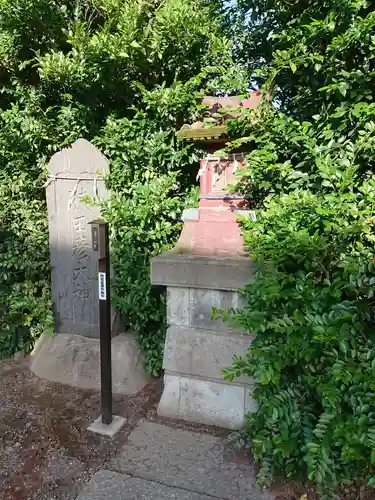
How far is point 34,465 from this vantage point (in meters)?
2.47

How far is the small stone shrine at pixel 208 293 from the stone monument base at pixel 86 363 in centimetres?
63

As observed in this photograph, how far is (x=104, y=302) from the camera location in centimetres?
269

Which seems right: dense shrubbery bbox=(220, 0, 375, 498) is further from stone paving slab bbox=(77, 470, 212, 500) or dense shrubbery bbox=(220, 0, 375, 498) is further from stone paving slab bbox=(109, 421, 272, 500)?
stone paving slab bbox=(77, 470, 212, 500)

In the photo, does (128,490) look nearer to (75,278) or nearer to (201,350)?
(201,350)

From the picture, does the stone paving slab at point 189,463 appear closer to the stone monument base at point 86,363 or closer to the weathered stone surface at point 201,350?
the weathered stone surface at point 201,350

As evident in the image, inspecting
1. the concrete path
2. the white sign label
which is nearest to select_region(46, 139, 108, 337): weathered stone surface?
the white sign label

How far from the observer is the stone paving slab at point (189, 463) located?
2.19 m

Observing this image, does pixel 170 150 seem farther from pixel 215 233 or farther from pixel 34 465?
pixel 34 465

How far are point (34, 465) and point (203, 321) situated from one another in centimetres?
144

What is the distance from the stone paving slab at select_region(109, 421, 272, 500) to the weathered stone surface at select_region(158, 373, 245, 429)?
0.45ft

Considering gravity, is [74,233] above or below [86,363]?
above

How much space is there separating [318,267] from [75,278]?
256cm

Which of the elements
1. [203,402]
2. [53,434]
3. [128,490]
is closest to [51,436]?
[53,434]

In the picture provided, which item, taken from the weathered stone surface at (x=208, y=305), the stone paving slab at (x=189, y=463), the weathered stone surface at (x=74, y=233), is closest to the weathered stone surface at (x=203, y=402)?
the stone paving slab at (x=189, y=463)
